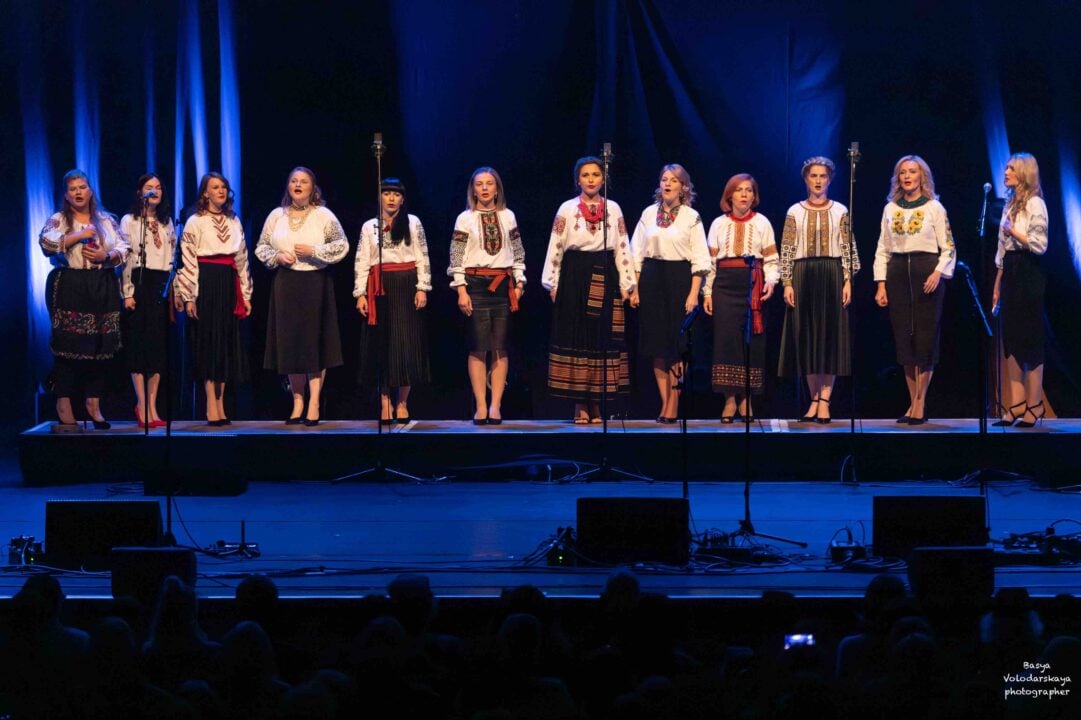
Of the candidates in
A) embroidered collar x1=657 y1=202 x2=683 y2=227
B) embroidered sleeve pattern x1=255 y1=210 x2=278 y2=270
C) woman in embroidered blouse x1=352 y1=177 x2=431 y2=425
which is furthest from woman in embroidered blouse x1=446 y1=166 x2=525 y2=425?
embroidered sleeve pattern x1=255 y1=210 x2=278 y2=270

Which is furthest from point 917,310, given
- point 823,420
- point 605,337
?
point 605,337

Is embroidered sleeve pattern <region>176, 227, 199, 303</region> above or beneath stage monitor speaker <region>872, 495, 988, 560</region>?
above

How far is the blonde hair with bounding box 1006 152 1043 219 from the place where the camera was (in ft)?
28.4

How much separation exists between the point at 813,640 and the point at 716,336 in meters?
5.42

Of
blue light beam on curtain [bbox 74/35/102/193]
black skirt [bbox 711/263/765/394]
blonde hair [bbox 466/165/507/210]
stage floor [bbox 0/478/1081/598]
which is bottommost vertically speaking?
stage floor [bbox 0/478/1081/598]

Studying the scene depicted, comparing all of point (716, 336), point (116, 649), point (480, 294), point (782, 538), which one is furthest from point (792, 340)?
point (116, 649)

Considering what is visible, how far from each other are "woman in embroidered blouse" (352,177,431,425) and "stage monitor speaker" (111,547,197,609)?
4033 millimetres

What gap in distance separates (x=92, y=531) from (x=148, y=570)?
833 millimetres

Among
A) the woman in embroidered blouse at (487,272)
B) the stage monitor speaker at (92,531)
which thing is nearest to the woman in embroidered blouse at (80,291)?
the woman in embroidered blouse at (487,272)

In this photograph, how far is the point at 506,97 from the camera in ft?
31.7

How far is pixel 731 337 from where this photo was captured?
9.03 metres

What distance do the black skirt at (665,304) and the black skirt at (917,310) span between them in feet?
4.63

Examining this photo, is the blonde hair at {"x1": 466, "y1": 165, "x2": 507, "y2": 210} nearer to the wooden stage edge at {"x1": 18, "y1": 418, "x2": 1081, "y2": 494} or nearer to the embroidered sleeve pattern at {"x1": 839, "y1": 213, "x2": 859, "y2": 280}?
the wooden stage edge at {"x1": 18, "y1": 418, "x2": 1081, "y2": 494}

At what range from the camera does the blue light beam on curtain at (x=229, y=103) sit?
375 inches
